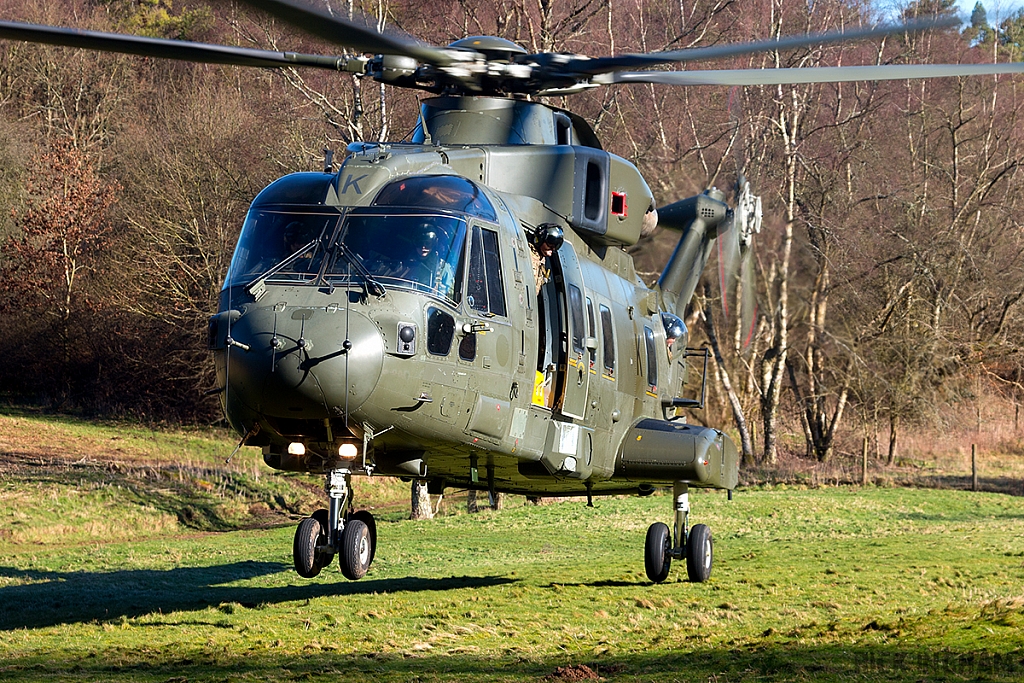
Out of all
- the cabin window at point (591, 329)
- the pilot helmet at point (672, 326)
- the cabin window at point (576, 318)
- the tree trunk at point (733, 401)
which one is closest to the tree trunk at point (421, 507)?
the pilot helmet at point (672, 326)

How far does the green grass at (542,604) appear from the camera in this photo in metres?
9.32

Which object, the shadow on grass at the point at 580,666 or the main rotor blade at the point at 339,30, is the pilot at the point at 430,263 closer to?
the main rotor blade at the point at 339,30

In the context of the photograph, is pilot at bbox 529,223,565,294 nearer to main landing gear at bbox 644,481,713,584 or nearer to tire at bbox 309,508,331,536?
tire at bbox 309,508,331,536

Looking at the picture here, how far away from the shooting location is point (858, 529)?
72.1 ft

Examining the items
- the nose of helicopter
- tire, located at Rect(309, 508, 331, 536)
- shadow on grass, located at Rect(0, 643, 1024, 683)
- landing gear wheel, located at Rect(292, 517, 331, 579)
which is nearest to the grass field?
shadow on grass, located at Rect(0, 643, 1024, 683)

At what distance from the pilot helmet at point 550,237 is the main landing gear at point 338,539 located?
292cm

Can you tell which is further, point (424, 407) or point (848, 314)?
point (848, 314)

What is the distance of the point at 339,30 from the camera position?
8.42 metres

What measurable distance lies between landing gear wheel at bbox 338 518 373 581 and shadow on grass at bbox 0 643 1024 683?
0.76 metres

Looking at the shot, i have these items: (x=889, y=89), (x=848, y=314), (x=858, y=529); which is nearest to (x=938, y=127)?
(x=889, y=89)

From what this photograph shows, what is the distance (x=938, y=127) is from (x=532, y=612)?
30537 mm

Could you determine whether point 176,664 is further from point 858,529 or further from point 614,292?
point 858,529

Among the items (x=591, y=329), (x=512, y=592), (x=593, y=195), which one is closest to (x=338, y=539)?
(x=591, y=329)

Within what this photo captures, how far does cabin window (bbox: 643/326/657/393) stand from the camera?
14.2 meters
